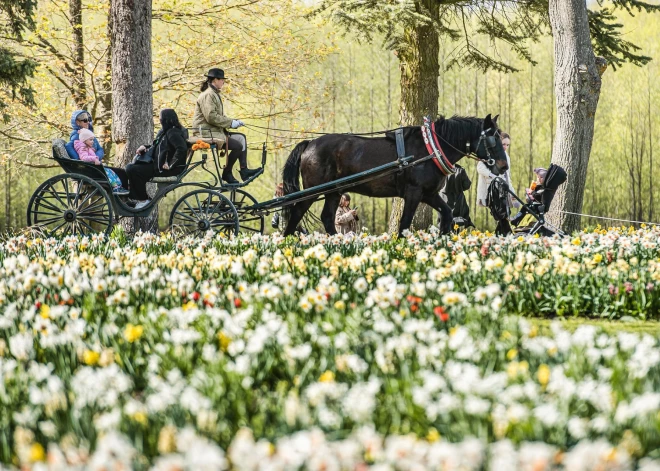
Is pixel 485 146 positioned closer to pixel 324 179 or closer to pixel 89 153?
pixel 324 179

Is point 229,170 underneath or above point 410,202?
above

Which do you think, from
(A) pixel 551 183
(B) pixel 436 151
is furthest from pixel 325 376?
(A) pixel 551 183

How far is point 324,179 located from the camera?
1063 centimetres

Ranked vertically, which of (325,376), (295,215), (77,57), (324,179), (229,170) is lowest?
(325,376)

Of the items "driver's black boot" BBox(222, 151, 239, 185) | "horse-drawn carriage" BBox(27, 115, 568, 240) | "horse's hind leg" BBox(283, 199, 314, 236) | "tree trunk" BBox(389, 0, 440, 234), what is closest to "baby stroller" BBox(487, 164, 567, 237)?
"horse-drawn carriage" BBox(27, 115, 568, 240)

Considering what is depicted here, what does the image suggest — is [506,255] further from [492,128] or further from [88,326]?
[88,326]

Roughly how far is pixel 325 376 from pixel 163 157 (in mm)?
6993

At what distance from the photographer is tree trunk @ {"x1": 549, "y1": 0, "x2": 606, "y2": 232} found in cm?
1203

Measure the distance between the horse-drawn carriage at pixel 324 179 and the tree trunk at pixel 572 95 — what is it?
7.65 feet

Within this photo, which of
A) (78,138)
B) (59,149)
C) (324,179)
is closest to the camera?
(59,149)

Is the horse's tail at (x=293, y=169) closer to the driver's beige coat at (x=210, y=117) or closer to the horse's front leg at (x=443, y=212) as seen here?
the driver's beige coat at (x=210, y=117)

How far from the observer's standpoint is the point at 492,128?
10320 millimetres

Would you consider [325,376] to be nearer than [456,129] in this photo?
Yes

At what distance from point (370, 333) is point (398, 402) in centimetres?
94
